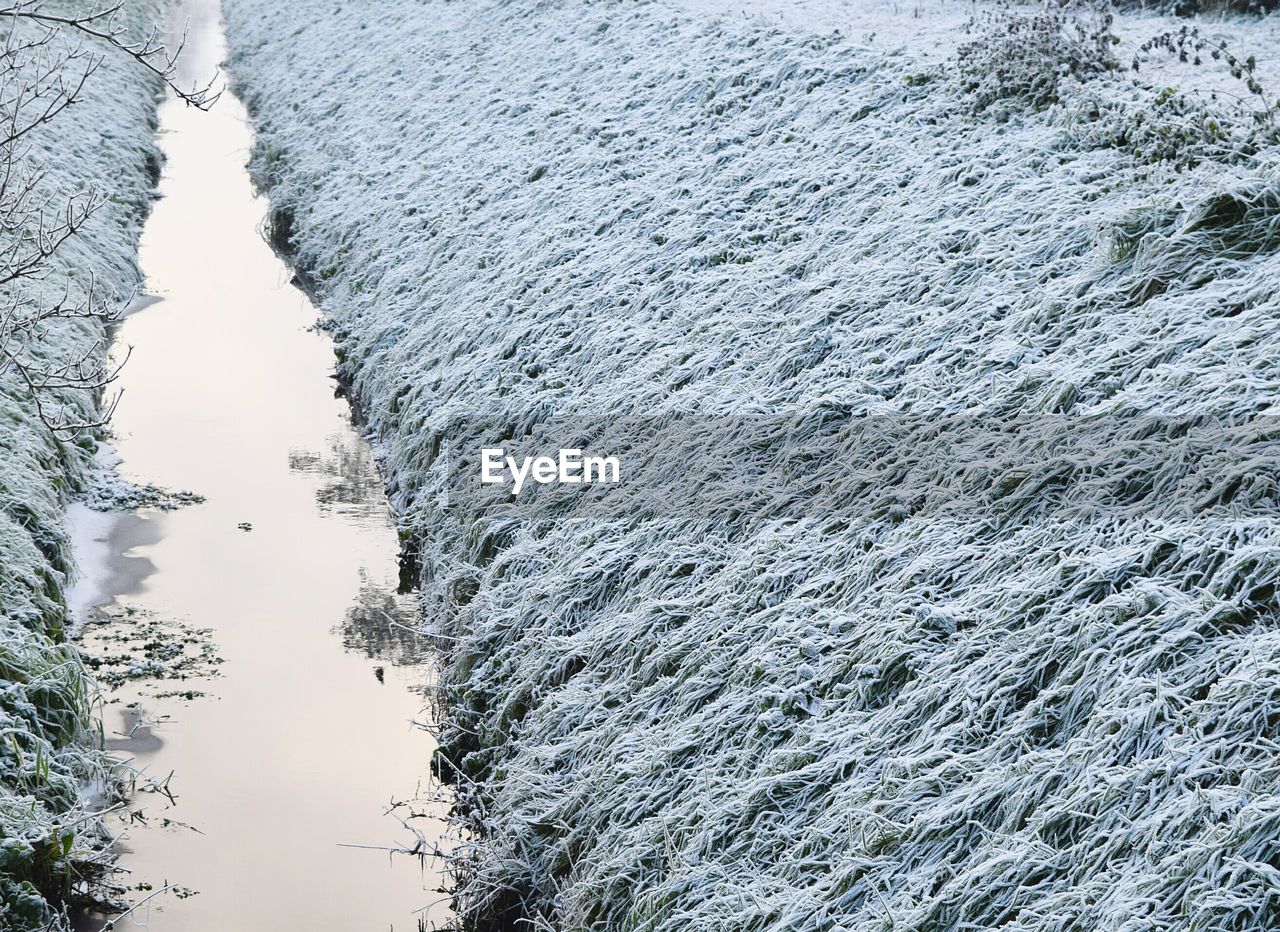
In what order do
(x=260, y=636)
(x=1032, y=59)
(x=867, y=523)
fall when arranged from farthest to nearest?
(x=1032, y=59)
(x=260, y=636)
(x=867, y=523)

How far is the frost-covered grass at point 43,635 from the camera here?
17.5 ft

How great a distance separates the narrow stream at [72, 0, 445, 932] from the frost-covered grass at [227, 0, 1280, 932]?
1.51 ft

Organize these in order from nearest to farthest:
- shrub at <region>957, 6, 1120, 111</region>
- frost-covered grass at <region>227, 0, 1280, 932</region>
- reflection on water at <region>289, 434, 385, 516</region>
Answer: frost-covered grass at <region>227, 0, 1280, 932</region>
shrub at <region>957, 6, 1120, 111</region>
reflection on water at <region>289, 434, 385, 516</region>

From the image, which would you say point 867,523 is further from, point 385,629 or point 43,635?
point 43,635

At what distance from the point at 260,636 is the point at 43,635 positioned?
1.41 m

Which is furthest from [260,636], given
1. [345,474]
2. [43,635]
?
[345,474]

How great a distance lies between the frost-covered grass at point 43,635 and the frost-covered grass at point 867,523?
6.31 ft

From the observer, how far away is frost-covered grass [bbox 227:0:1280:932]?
13.4ft

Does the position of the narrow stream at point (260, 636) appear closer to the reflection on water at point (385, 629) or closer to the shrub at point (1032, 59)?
the reflection on water at point (385, 629)

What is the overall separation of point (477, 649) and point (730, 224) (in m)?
4.34

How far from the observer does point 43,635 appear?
22.1 ft

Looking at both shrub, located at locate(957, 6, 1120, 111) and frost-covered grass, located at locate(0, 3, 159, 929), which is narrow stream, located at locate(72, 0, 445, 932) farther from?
shrub, located at locate(957, 6, 1120, 111)

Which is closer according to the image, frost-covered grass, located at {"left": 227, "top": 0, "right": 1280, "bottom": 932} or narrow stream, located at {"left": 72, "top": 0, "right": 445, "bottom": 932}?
frost-covered grass, located at {"left": 227, "top": 0, "right": 1280, "bottom": 932}

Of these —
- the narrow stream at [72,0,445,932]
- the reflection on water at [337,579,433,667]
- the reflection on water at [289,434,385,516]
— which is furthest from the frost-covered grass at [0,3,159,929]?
the reflection on water at [289,434,385,516]
